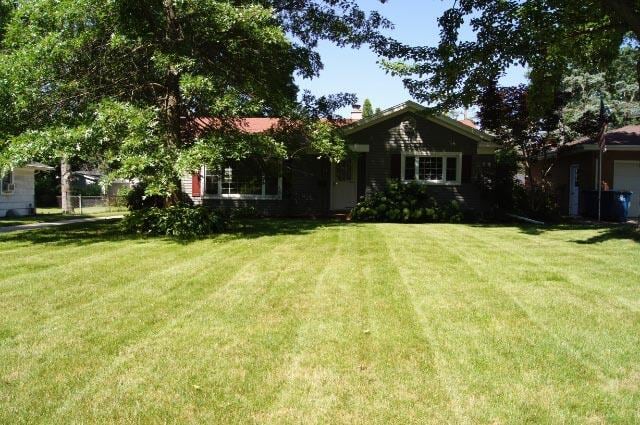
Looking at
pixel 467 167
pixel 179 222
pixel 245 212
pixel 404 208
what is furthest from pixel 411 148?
pixel 179 222

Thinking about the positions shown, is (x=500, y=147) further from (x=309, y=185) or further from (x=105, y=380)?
(x=105, y=380)

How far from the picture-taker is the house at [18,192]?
24.2 m

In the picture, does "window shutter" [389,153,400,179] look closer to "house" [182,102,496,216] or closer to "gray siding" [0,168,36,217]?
"house" [182,102,496,216]

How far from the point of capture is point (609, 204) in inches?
669

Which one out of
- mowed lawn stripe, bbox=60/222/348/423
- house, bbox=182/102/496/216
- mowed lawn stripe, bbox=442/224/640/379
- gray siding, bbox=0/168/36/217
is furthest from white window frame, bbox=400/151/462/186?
gray siding, bbox=0/168/36/217

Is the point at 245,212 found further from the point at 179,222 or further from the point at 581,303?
the point at 581,303

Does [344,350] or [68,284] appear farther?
[68,284]

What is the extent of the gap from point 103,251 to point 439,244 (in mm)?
6528

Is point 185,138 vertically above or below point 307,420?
above

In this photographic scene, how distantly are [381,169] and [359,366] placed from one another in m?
14.9

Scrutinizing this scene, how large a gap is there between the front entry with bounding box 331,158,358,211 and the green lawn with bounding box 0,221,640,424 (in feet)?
35.5

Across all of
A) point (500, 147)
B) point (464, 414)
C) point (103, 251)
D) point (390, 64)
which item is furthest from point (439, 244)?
point (500, 147)

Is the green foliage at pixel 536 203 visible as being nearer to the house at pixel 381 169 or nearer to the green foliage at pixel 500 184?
the green foliage at pixel 500 184

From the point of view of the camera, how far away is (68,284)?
669 centimetres
